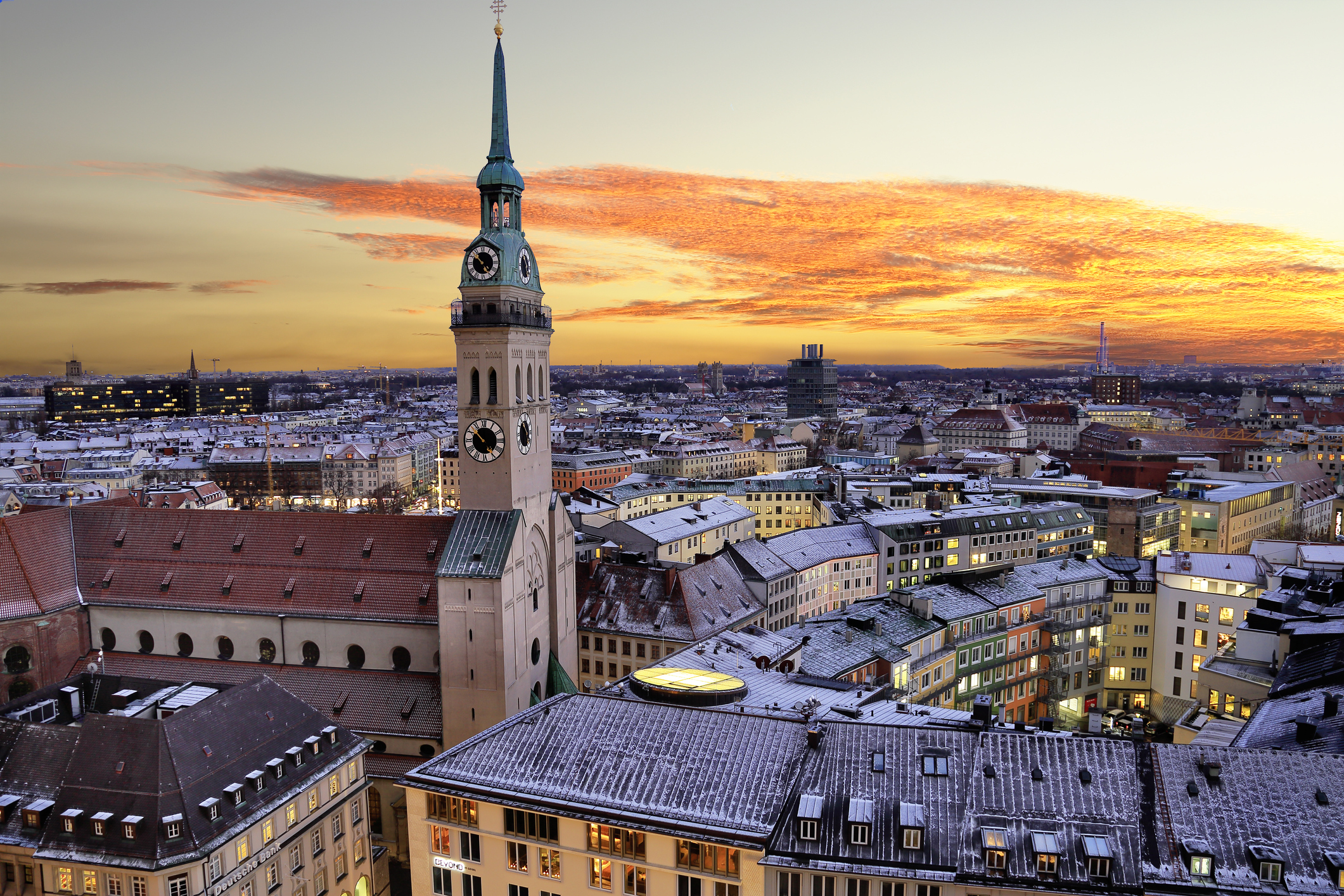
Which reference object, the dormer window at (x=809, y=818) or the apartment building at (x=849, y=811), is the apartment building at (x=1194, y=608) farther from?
the dormer window at (x=809, y=818)

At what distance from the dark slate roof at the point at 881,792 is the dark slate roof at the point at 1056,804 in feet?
2.48

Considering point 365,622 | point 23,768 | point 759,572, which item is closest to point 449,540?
point 365,622

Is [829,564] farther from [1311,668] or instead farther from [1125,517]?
[1311,668]

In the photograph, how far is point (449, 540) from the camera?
2653 inches

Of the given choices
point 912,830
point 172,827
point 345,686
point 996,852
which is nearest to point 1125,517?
point 345,686

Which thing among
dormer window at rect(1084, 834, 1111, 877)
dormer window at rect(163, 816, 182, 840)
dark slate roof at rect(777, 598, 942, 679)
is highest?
dormer window at rect(1084, 834, 1111, 877)

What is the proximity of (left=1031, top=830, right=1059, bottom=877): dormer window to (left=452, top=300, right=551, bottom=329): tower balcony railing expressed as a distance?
46.3 metres

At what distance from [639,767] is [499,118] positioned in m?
47.9

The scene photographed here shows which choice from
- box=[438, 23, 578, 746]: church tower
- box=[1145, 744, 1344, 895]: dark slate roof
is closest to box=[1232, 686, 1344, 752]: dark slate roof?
box=[1145, 744, 1344, 895]: dark slate roof

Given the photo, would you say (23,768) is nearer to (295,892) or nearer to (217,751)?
(217,751)

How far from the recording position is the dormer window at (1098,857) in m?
36.3

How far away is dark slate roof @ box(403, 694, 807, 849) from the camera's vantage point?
40.6 m

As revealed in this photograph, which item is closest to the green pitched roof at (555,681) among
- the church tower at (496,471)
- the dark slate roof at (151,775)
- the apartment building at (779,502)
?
the church tower at (496,471)

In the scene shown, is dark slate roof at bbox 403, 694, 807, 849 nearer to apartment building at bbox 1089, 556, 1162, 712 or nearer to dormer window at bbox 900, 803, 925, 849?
dormer window at bbox 900, 803, 925, 849
